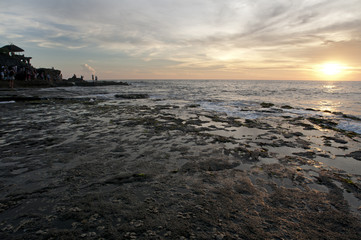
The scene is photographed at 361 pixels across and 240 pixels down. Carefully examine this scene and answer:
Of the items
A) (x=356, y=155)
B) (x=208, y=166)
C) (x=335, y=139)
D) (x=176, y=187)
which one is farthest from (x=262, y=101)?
(x=176, y=187)

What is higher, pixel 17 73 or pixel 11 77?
pixel 17 73

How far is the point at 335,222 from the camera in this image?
11.7 ft

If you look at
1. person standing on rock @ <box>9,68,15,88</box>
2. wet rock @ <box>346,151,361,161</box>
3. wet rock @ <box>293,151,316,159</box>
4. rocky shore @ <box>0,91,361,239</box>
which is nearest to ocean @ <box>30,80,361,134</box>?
person standing on rock @ <box>9,68,15,88</box>

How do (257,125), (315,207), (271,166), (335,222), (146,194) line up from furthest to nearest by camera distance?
(257,125), (271,166), (146,194), (315,207), (335,222)

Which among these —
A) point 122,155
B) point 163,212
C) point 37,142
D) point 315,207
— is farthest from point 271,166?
point 37,142

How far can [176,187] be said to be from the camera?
4.63 meters

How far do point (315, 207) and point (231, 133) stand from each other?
595 cm

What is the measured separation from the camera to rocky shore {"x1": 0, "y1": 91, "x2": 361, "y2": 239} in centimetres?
330

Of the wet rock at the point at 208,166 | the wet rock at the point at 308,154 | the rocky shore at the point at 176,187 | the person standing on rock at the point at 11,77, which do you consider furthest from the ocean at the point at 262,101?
the wet rock at the point at 208,166

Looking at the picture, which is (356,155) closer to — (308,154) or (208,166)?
(308,154)

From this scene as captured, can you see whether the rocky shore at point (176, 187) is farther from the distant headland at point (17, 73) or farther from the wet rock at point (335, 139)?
the distant headland at point (17, 73)

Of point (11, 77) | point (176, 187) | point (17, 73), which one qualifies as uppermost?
point (17, 73)

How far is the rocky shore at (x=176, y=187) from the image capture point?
330cm

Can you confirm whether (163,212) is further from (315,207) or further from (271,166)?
(271,166)
